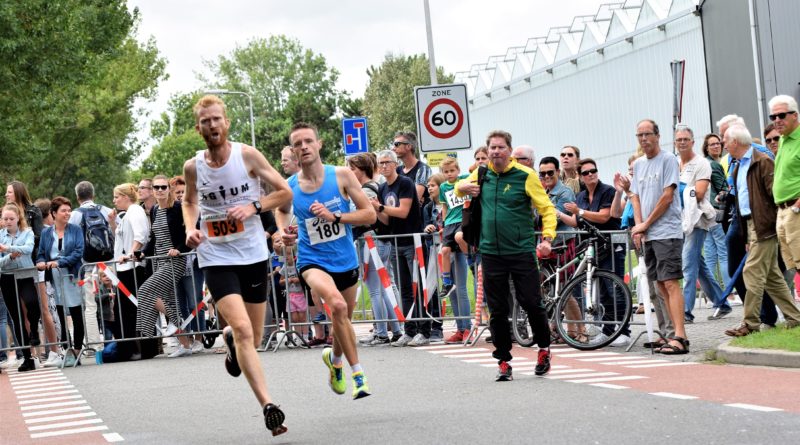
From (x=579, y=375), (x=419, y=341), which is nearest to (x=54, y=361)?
(x=419, y=341)

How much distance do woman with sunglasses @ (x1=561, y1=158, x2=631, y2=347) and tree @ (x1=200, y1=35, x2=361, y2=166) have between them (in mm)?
Result: 100243

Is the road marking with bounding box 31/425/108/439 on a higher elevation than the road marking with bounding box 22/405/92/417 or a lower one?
lower

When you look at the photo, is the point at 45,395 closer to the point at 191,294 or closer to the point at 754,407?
the point at 191,294

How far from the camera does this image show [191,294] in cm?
1585

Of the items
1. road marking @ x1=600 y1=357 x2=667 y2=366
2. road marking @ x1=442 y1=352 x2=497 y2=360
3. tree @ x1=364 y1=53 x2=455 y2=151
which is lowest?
road marking @ x1=600 y1=357 x2=667 y2=366

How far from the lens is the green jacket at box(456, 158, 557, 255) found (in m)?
10.8

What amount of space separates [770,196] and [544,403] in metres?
4.20

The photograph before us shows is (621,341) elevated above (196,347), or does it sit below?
below

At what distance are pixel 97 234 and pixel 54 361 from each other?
1618mm

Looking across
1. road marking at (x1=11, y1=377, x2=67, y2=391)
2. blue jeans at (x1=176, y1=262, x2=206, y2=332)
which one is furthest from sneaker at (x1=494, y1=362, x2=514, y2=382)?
blue jeans at (x1=176, y1=262, x2=206, y2=332)

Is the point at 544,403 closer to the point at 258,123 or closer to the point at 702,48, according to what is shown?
the point at 702,48

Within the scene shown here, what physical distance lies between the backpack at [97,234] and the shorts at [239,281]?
8002mm

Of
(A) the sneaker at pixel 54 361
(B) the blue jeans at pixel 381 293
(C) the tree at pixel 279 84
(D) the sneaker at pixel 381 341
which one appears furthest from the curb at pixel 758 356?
(C) the tree at pixel 279 84

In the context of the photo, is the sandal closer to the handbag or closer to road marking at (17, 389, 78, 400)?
the handbag
